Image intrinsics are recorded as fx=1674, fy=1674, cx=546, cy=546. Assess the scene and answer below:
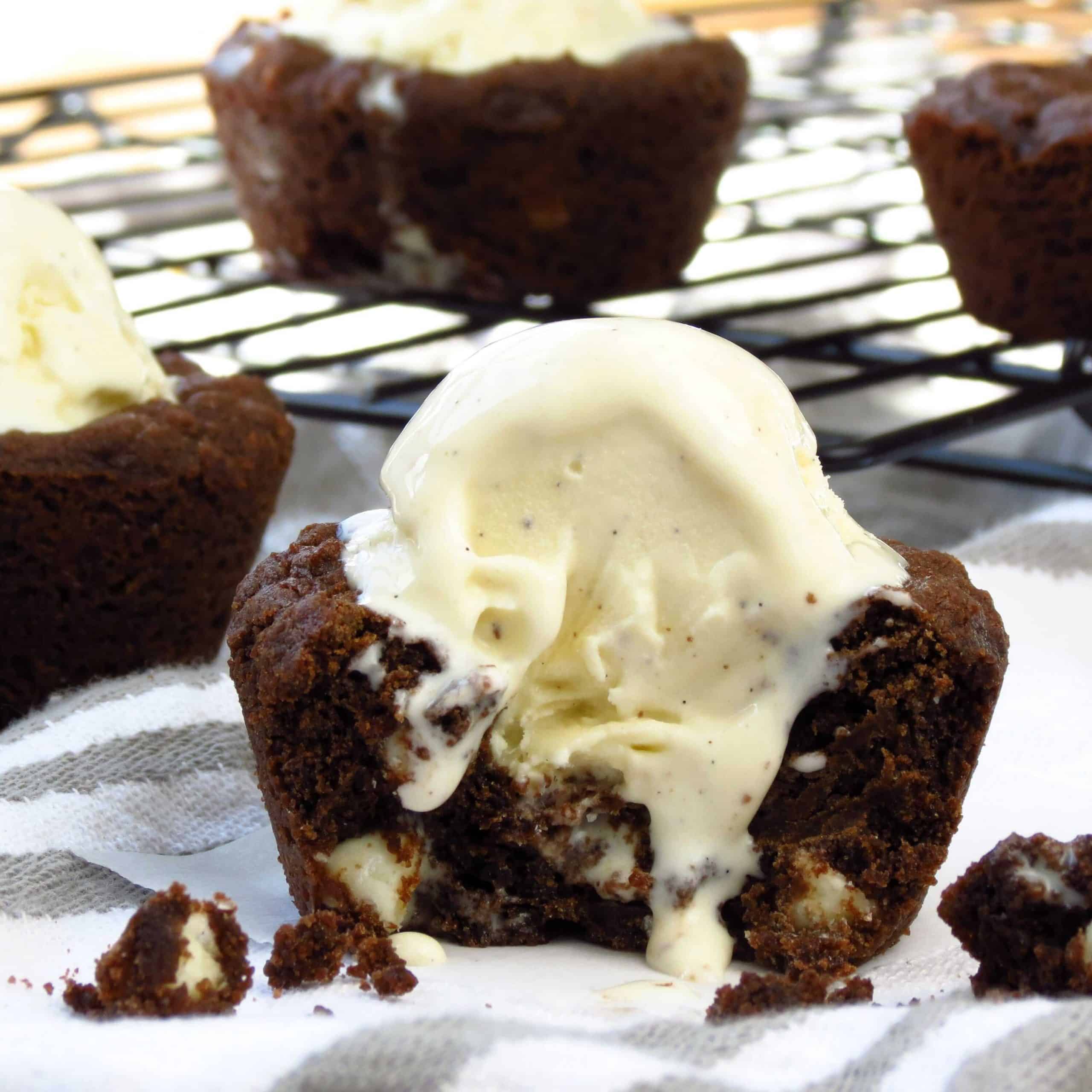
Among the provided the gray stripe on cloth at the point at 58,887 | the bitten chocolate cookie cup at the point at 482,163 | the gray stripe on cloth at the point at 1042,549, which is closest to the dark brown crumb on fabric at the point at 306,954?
the gray stripe on cloth at the point at 58,887

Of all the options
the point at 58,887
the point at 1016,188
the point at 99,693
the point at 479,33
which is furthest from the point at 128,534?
the point at 1016,188

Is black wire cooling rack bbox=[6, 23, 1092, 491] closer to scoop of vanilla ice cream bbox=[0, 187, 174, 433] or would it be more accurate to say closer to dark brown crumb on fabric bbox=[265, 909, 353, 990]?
scoop of vanilla ice cream bbox=[0, 187, 174, 433]

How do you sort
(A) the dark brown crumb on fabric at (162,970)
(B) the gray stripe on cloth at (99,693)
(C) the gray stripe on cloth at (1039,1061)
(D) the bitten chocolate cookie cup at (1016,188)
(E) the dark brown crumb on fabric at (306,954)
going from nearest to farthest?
(C) the gray stripe on cloth at (1039,1061) < (A) the dark brown crumb on fabric at (162,970) < (E) the dark brown crumb on fabric at (306,954) < (B) the gray stripe on cloth at (99,693) < (D) the bitten chocolate cookie cup at (1016,188)

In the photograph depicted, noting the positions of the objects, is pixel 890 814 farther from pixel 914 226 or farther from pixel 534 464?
pixel 914 226

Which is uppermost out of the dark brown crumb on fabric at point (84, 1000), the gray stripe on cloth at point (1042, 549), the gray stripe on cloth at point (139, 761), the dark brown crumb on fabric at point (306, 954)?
the dark brown crumb on fabric at point (84, 1000)

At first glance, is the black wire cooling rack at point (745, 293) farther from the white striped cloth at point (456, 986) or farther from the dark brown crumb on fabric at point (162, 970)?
the dark brown crumb on fabric at point (162, 970)

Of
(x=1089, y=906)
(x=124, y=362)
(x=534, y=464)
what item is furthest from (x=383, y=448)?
(x=1089, y=906)

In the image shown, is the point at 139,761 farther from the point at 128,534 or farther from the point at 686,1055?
the point at 686,1055
